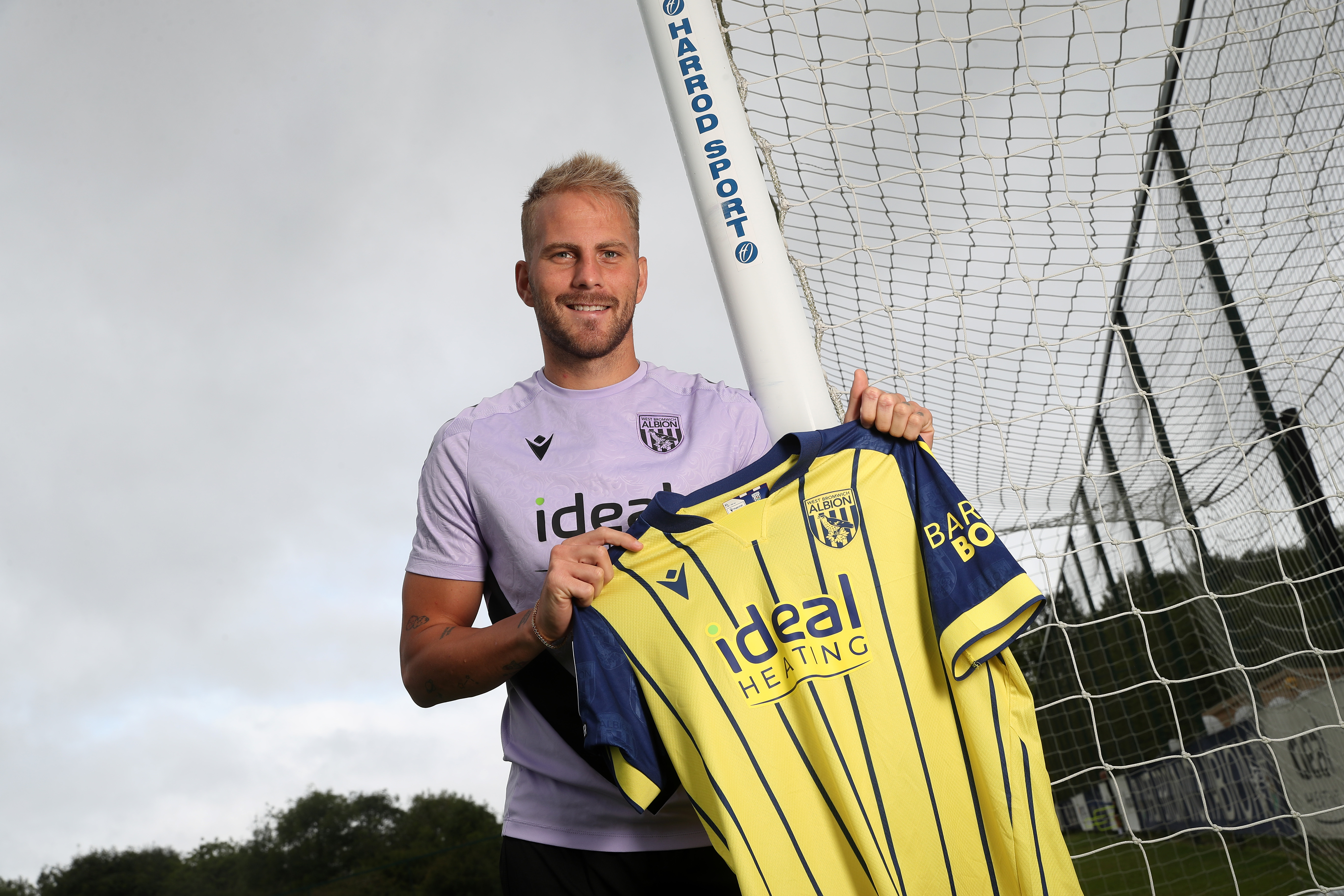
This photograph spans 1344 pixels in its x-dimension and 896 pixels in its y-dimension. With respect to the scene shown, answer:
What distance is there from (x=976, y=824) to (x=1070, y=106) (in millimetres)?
2541

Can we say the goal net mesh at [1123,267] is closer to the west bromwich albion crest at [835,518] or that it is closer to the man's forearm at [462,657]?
the west bromwich albion crest at [835,518]

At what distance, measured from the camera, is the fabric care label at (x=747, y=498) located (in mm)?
1494

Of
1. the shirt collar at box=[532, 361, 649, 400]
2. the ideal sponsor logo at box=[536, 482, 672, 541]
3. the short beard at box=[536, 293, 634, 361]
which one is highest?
the short beard at box=[536, 293, 634, 361]

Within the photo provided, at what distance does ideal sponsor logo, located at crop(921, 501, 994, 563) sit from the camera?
1.35 metres

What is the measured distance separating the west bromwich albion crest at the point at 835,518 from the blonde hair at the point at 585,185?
684 mm

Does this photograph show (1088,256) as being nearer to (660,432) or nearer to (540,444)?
(660,432)

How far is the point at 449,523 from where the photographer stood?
152 cm

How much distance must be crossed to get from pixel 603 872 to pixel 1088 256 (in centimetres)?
332

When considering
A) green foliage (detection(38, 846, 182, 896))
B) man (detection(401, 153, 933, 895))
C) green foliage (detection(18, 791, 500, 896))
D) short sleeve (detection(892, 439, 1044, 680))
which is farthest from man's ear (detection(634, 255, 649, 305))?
green foliage (detection(38, 846, 182, 896))

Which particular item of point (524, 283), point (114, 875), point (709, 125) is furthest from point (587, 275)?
point (114, 875)

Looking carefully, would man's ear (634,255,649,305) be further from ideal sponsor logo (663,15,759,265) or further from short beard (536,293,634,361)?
ideal sponsor logo (663,15,759,265)

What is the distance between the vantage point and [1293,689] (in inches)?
152

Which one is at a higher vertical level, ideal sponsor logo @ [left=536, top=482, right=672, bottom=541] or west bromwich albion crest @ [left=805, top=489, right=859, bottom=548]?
ideal sponsor logo @ [left=536, top=482, right=672, bottom=541]

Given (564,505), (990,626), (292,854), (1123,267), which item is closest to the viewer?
(990,626)
